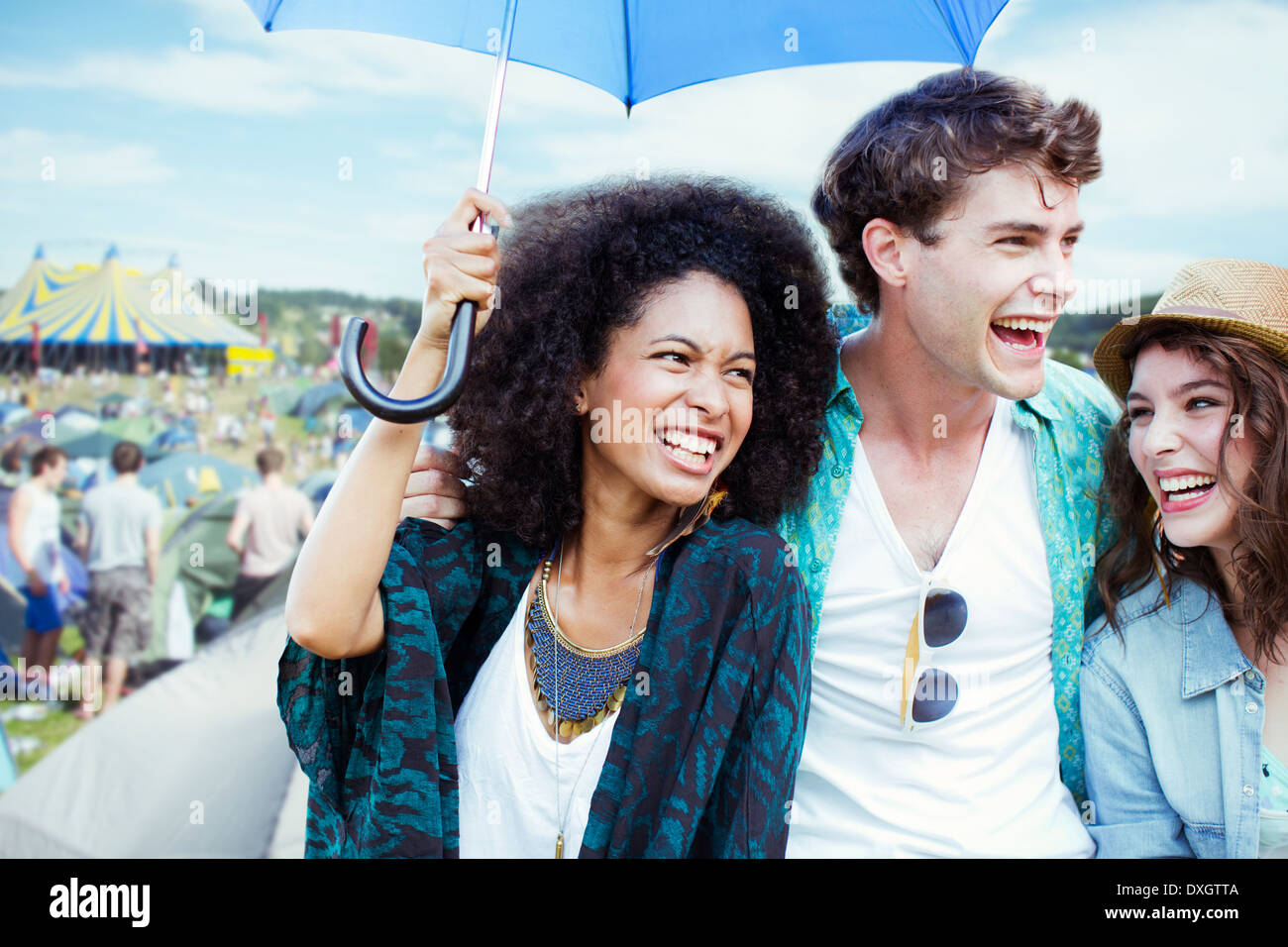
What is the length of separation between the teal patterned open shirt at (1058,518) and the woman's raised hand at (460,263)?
982mm

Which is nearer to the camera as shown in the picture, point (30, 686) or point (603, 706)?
point (603, 706)

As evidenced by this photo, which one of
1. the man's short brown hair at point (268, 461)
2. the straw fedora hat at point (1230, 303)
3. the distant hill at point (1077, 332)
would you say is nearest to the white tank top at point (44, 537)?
the man's short brown hair at point (268, 461)

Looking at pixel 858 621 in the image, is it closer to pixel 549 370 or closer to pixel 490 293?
pixel 549 370

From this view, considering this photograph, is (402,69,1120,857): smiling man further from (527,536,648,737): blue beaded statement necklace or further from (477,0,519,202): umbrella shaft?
(477,0,519,202): umbrella shaft

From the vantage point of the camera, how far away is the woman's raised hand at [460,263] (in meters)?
1.59

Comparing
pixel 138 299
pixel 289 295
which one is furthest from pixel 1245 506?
pixel 289 295

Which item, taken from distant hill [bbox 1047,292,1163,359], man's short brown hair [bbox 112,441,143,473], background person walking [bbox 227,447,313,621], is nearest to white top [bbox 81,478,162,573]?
man's short brown hair [bbox 112,441,143,473]

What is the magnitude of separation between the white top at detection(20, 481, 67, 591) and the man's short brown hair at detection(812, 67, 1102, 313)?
21.7 ft

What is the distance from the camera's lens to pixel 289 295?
495 inches

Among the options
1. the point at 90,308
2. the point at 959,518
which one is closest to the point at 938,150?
the point at 959,518

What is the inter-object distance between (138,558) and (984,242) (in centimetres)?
694

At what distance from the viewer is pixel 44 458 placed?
22.9 ft

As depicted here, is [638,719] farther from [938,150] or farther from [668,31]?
[938,150]

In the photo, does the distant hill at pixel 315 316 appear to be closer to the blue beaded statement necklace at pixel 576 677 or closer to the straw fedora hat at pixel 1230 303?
the blue beaded statement necklace at pixel 576 677
